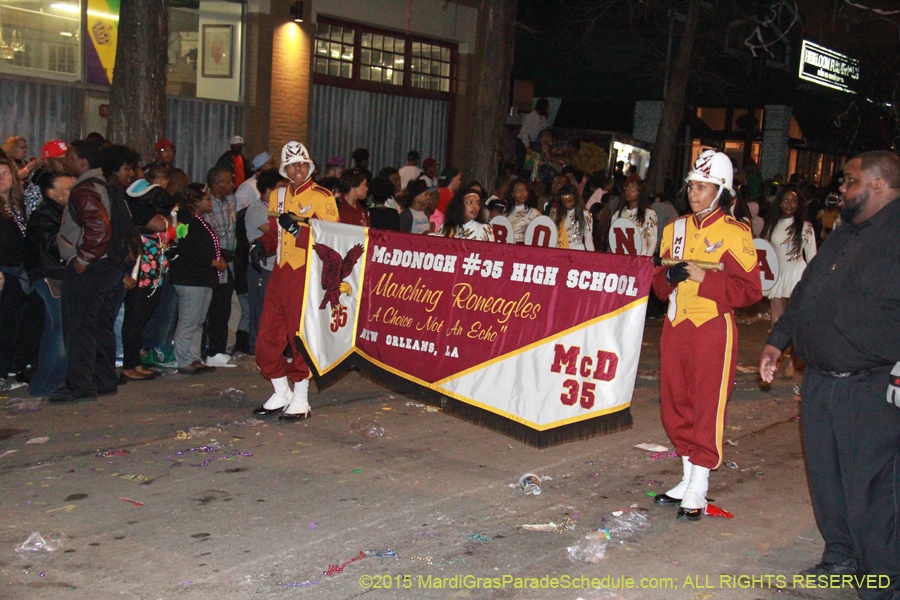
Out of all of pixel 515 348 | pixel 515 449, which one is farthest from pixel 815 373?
pixel 515 449

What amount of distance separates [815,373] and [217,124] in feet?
41.8

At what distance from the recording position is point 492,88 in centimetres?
1470

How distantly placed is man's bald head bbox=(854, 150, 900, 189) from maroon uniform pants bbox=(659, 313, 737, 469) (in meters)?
1.29

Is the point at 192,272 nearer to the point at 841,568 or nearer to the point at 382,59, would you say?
the point at 841,568

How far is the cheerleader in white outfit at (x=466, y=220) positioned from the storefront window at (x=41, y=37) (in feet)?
25.3

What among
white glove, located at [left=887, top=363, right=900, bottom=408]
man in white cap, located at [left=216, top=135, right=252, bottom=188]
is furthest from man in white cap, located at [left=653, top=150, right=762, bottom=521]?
man in white cap, located at [left=216, top=135, right=252, bottom=188]

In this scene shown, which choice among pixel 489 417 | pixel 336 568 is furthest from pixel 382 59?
pixel 336 568

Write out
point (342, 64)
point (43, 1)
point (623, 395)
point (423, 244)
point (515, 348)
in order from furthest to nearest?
1. point (342, 64)
2. point (43, 1)
3. point (423, 244)
4. point (515, 348)
5. point (623, 395)

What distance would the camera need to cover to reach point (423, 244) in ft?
22.7

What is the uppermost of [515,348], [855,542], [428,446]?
[515,348]

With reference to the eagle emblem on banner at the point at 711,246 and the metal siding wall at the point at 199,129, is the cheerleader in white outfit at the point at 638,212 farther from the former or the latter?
the metal siding wall at the point at 199,129

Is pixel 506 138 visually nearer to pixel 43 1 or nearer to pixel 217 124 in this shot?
pixel 217 124

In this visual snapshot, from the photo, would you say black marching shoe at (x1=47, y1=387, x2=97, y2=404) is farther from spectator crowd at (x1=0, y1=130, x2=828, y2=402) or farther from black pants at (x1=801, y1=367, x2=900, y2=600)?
black pants at (x1=801, y1=367, x2=900, y2=600)

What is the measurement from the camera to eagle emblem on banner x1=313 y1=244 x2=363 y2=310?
7.24 meters
